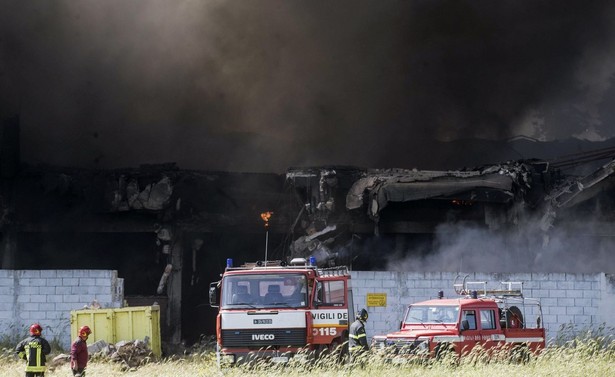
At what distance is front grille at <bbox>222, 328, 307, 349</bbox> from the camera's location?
13219mm

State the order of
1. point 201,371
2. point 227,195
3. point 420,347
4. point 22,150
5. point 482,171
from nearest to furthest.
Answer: point 420,347
point 201,371
point 482,171
point 227,195
point 22,150

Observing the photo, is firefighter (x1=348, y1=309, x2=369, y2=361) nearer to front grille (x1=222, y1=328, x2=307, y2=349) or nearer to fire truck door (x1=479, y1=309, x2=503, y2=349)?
front grille (x1=222, y1=328, x2=307, y2=349)

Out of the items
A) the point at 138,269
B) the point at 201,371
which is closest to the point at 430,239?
the point at 138,269

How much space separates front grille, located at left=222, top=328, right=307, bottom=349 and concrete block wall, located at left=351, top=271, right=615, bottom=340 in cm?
428

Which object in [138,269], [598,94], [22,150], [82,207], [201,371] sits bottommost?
[201,371]

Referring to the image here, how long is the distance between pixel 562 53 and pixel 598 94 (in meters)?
1.85

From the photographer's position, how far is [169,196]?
21.5 meters

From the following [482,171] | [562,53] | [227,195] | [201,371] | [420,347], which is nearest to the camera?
[420,347]

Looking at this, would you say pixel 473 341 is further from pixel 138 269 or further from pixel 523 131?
pixel 523 131

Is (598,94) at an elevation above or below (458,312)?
above

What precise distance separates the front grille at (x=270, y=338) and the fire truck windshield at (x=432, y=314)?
195cm

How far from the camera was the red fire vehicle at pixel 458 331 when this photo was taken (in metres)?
13.2

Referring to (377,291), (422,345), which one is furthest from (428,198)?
(422,345)

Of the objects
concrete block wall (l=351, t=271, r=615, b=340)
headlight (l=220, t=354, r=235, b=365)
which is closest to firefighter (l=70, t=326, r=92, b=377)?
headlight (l=220, t=354, r=235, b=365)
